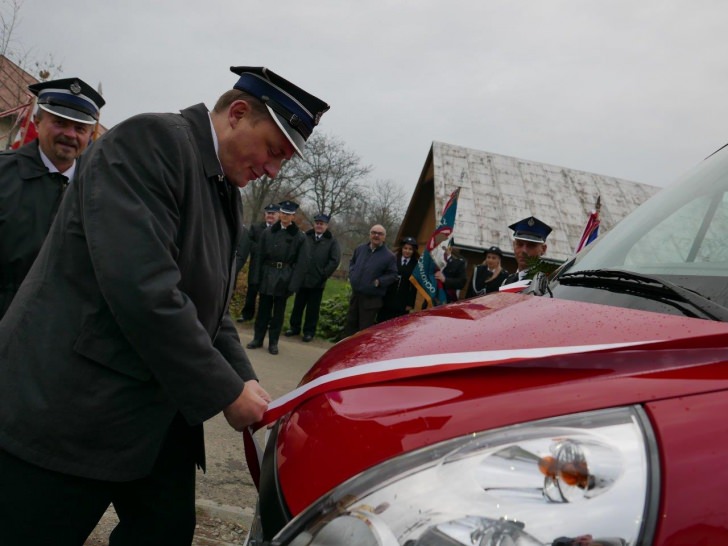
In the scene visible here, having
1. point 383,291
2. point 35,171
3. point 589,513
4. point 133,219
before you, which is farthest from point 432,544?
point 383,291

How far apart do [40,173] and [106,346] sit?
195 centimetres

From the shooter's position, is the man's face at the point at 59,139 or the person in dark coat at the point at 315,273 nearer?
the man's face at the point at 59,139

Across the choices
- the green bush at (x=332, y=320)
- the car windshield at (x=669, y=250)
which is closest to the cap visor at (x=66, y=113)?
the car windshield at (x=669, y=250)

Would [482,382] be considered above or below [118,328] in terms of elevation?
above

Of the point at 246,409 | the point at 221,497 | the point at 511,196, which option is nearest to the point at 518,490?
the point at 246,409

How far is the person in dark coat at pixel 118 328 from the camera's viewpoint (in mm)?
1423

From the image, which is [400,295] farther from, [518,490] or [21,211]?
[518,490]

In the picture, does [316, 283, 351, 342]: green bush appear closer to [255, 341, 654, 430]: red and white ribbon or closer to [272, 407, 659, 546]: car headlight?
[255, 341, 654, 430]: red and white ribbon

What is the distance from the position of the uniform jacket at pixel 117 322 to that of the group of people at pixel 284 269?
21.1 ft

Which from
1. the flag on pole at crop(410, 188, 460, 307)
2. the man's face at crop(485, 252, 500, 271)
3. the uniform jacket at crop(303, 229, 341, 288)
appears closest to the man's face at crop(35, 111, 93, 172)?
the flag on pole at crop(410, 188, 460, 307)

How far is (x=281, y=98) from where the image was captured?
175 centimetres

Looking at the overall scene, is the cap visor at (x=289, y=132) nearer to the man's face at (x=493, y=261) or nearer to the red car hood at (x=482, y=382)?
the red car hood at (x=482, y=382)

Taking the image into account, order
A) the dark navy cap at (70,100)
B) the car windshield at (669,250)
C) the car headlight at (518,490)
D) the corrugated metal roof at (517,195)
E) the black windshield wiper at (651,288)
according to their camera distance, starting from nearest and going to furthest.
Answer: the car headlight at (518,490) → the black windshield wiper at (651,288) → the car windshield at (669,250) → the dark navy cap at (70,100) → the corrugated metal roof at (517,195)

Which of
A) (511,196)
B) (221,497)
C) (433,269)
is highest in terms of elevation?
(511,196)
